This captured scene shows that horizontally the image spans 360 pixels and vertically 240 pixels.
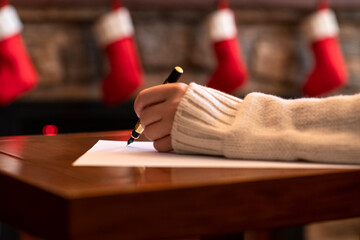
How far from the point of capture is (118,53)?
2152 millimetres

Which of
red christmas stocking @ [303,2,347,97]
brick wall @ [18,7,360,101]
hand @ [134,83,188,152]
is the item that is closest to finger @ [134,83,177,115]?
hand @ [134,83,188,152]

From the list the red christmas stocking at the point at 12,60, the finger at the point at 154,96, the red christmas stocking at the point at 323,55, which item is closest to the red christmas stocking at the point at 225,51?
the red christmas stocking at the point at 323,55

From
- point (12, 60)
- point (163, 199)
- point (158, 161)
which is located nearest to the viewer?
point (163, 199)

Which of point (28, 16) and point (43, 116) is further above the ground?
point (28, 16)

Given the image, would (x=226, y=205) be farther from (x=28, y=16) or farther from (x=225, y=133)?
(x=28, y=16)

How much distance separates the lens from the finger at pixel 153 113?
2.67ft

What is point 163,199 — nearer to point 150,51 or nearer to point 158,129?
point 158,129

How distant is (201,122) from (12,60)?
1.43m

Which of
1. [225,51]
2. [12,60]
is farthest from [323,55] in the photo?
[12,60]

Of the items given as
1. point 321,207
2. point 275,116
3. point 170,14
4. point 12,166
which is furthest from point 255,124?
point 170,14

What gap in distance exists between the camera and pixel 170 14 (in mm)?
2299

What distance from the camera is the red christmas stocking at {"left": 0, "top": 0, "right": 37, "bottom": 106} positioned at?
6.57 feet

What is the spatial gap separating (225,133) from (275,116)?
0.24ft

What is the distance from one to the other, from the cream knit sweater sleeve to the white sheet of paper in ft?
0.06
